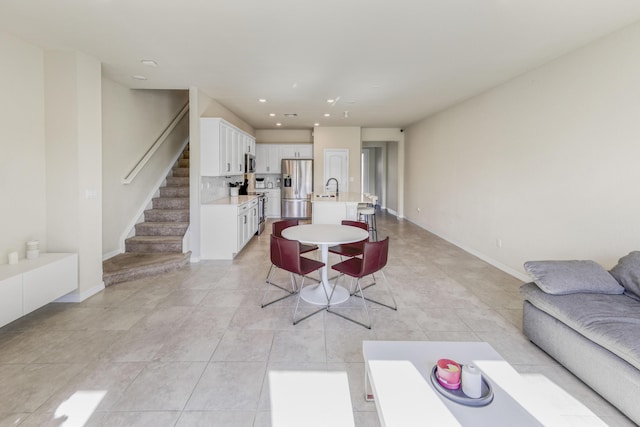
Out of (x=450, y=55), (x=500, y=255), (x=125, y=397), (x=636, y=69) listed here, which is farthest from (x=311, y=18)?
(x=500, y=255)

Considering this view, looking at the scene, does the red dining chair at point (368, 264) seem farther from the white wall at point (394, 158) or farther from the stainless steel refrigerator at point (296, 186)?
the white wall at point (394, 158)

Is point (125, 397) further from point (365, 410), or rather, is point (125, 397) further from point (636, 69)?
point (636, 69)

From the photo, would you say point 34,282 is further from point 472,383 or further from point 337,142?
point 337,142

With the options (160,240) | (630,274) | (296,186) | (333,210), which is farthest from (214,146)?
(630,274)

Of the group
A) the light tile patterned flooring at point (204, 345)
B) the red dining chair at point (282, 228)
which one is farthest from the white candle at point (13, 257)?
the red dining chair at point (282, 228)

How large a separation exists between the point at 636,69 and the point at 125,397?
15.2ft

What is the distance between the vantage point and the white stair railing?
4.82m

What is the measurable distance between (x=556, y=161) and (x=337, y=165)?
227 inches

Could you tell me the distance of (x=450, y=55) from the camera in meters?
3.45

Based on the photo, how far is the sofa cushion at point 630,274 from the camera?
7.55ft

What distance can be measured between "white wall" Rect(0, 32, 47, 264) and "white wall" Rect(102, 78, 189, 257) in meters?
1.09

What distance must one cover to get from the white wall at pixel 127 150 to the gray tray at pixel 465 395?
4691mm

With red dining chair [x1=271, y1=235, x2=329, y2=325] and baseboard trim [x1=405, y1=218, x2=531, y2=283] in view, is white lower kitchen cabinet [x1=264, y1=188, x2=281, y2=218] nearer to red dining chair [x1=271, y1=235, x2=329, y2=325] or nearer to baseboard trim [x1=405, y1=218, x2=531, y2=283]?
baseboard trim [x1=405, y1=218, x2=531, y2=283]

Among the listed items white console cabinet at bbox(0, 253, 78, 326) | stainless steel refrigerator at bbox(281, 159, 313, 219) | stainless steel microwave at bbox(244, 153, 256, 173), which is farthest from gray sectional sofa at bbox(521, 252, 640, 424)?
stainless steel refrigerator at bbox(281, 159, 313, 219)
